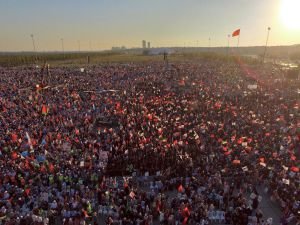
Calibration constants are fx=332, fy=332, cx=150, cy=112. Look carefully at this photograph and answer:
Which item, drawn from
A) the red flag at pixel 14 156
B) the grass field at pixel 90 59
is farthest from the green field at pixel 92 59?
the red flag at pixel 14 156

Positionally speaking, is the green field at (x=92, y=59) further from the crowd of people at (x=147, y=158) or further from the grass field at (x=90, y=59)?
the crowd of people at (x=147, y=158)

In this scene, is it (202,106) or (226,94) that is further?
(226,94)

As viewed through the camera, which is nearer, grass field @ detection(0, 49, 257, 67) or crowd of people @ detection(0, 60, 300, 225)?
crowd of people @ detection(0, 60, 300, 225)

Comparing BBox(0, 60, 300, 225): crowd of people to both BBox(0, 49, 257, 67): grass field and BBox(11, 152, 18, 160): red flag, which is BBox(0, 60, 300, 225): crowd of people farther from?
BBox(0, 49, 257, 67): grass field

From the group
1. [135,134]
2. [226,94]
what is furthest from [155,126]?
[226,94]

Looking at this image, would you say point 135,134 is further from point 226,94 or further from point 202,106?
point 226,94

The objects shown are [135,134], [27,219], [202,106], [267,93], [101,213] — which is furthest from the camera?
[267,93]

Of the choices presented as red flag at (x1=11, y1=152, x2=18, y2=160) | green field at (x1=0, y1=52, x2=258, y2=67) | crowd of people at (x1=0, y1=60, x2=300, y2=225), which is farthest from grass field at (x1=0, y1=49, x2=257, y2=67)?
red flag at (x1=11, y1=152, x2=18, y2=160)

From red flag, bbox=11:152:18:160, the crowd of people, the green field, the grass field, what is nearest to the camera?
the crowd of people
